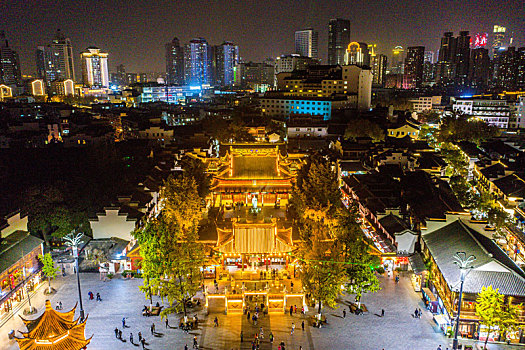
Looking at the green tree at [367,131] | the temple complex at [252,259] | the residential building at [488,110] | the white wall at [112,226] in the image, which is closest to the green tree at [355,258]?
the temple complex at [252,259]

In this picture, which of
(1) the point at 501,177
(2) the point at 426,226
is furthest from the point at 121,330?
(1) the point at 501,177

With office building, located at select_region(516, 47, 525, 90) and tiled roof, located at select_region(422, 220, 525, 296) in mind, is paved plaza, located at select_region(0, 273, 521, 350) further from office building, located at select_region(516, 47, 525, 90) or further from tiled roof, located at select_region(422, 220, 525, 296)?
office building, located at select_region(516, 47, 525, 90)

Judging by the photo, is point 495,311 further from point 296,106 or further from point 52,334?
point 296,106

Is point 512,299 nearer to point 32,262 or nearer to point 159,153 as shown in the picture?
point 32,262

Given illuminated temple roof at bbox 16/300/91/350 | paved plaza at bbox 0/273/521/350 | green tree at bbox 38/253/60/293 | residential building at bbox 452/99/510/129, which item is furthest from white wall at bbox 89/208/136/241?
residential building at bbox 452/99/510/129

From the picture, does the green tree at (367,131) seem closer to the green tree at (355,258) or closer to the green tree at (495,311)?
the green tree at (355,258)

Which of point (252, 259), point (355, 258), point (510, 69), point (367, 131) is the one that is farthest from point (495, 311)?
point (510, 69)
